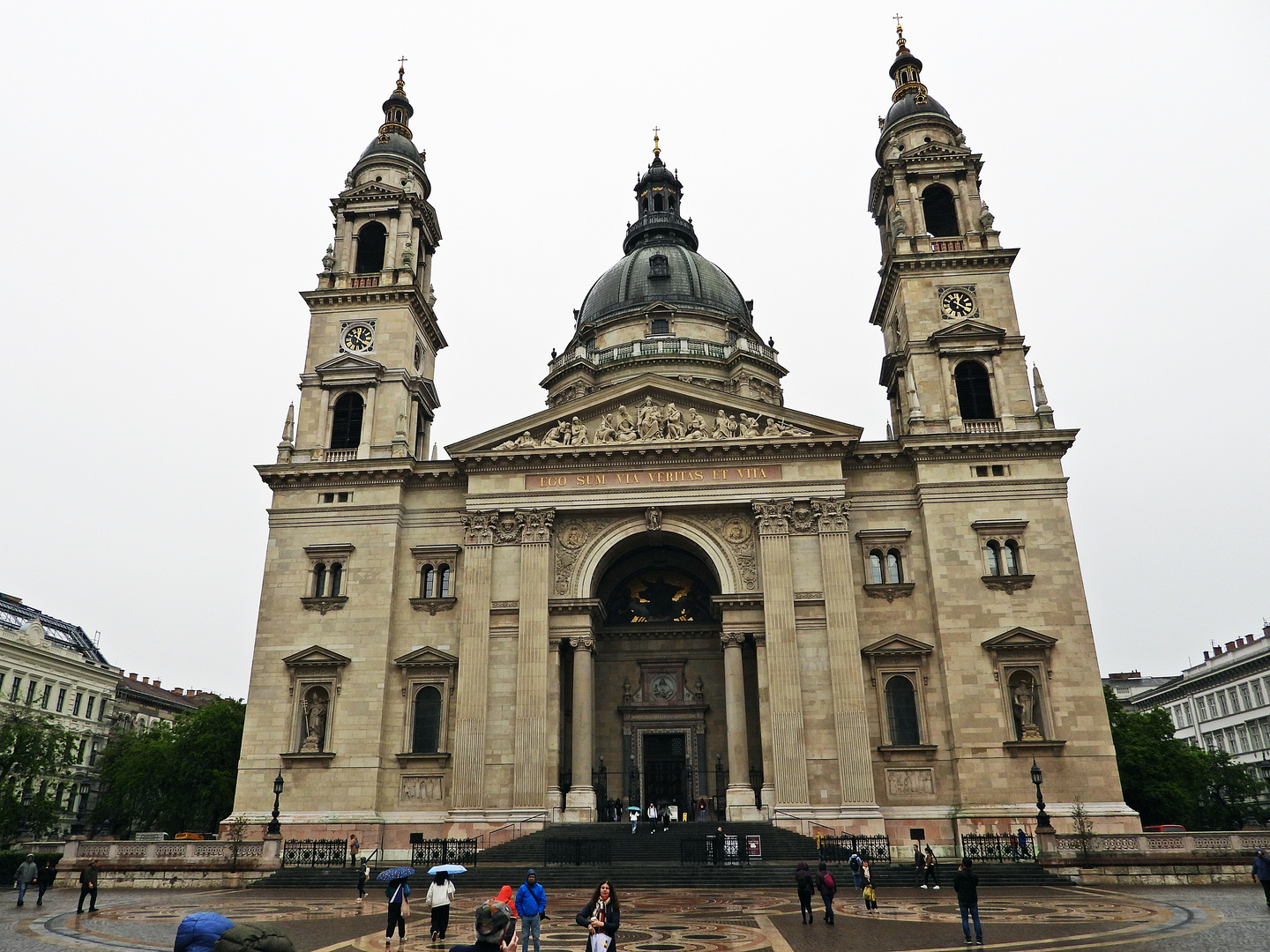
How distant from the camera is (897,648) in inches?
1499

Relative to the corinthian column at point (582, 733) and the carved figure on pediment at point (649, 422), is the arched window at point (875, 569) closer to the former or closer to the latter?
the carved figure on pediment at point (649, 422)

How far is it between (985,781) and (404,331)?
3228 centimetres

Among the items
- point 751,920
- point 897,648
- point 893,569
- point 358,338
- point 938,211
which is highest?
point 938,211

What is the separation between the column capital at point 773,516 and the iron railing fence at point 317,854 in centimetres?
1994

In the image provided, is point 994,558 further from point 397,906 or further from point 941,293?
point 397,906

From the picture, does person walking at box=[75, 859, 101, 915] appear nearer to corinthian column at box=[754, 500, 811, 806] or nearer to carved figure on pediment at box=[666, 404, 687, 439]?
corinthian column at box=[754, 500, 811, 806]

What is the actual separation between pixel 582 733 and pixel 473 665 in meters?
5.24

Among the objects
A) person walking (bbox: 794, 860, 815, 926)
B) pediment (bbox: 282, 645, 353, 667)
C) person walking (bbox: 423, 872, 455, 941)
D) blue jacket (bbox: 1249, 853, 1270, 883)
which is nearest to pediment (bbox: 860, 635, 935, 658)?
blue jacket (bbox: 1249, 853, 1270, 883)

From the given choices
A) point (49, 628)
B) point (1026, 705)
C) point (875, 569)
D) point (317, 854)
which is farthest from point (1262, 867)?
point (49, 628)

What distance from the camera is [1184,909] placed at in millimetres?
21172

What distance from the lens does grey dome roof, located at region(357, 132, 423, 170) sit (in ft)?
164

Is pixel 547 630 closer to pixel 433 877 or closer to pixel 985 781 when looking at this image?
pixel 985 781

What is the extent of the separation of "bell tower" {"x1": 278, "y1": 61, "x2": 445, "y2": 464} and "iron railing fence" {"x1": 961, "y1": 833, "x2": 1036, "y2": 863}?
90.5 ft

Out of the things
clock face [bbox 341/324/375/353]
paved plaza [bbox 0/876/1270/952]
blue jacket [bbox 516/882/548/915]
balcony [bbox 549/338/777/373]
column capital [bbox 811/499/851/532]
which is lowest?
paved plaza [bbox 0/876/1270/952]
